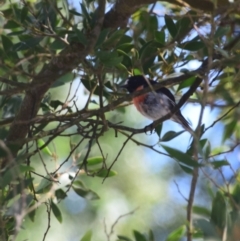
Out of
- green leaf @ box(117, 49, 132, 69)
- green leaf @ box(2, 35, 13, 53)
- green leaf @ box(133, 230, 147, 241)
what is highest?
green leaf @ box(2, 35, 13, 53)

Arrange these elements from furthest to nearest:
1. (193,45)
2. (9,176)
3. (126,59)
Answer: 1. (126,59)
2. (193,45)
3. (9,176)

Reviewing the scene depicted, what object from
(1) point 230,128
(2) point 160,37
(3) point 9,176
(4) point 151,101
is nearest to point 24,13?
(2) point 160,37

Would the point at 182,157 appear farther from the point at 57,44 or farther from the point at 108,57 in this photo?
the point at 57,44

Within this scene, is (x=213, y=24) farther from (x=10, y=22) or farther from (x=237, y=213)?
(x=10, y=22)

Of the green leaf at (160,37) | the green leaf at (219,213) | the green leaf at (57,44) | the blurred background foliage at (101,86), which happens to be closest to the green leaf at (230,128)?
the blurred background foliage at (101,86)

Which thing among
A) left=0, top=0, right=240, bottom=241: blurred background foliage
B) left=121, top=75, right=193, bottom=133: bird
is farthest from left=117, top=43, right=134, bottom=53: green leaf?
left=121, top=75, right=193, bottom=133: bird

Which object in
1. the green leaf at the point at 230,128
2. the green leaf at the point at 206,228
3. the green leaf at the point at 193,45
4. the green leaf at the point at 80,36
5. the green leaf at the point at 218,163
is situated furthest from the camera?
the green leaf at the point at 230,128

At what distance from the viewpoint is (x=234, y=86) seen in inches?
128

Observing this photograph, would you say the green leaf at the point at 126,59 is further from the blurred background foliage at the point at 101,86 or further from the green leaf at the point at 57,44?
the green leaf at the point at 57,44

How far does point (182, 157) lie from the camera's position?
6.75ft

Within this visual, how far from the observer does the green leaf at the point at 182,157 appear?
2039 mm

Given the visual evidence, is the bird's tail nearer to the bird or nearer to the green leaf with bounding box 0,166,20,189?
the bird

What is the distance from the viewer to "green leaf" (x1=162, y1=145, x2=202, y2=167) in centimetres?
204

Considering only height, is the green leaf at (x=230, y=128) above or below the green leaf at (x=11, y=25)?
below
